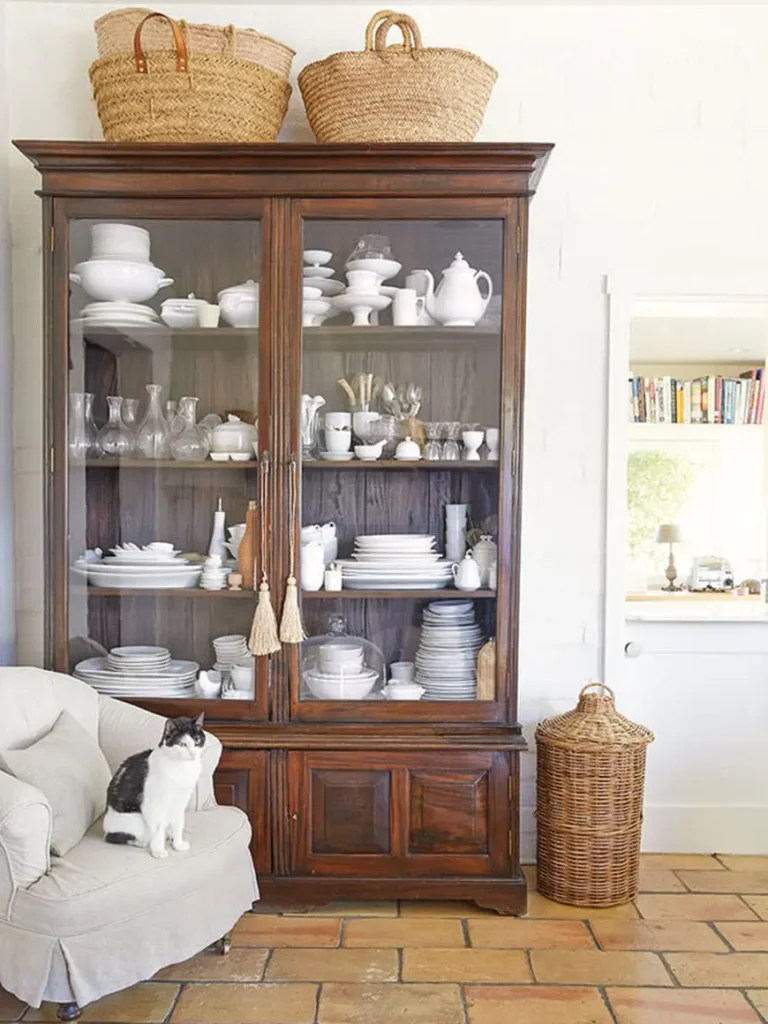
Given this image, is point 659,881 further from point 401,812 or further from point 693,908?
point 401,812

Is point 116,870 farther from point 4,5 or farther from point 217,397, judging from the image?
point 4,5

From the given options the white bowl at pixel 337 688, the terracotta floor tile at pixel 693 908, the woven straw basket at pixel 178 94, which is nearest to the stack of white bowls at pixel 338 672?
the white bowl at pixel 337 688

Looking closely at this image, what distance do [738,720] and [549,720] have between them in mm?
807

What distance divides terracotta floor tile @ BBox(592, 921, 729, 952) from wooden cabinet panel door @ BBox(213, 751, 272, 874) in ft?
3.29

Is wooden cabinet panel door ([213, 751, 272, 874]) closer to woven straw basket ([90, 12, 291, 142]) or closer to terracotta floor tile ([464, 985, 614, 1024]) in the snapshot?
terracotta floor tile ([464, 985, 614, 1024])

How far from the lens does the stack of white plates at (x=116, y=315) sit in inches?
109

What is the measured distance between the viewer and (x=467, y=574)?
2.82 metres

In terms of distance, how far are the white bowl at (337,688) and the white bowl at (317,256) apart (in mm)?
1223

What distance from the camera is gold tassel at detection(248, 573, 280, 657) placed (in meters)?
2.73

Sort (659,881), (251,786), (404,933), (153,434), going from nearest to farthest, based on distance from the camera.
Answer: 1. (404,933)
2. (251,786)
3. (153,434)
4. (659,881)

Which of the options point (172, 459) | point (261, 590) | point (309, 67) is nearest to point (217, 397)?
point (172, 459)

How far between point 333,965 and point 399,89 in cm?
244

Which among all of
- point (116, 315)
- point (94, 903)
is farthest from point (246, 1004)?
point (116, 315)

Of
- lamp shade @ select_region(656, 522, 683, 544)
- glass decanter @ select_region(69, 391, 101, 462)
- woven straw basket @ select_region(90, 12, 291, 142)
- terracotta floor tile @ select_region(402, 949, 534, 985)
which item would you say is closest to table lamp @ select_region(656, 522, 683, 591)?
lamp shade @ select_region(656, 522, 683, 544)
